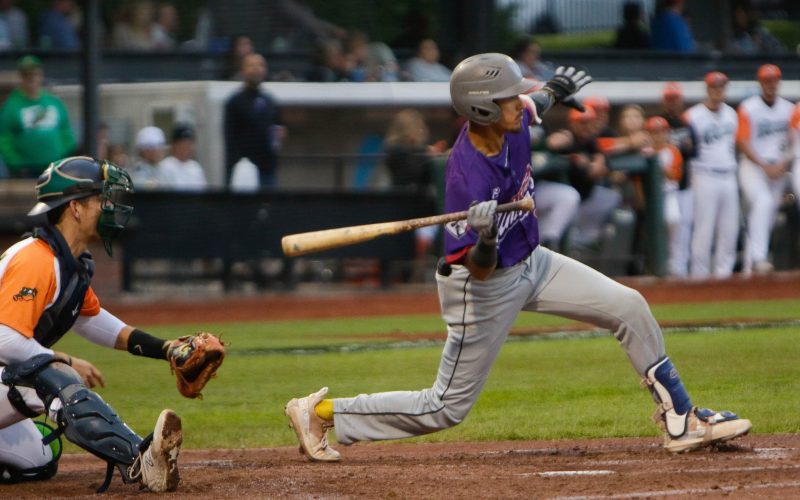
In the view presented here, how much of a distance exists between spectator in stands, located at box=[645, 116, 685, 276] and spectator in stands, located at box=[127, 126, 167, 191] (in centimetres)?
519

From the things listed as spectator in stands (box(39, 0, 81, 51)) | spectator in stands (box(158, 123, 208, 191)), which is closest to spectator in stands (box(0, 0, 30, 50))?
spectator in stands (box(39, 0, 81, 51))

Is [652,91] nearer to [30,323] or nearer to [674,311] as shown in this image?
[674,311]

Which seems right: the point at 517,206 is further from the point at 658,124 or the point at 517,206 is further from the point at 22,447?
the point at 658,124

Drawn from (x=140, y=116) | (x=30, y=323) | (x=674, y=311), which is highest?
(x=30, y=323)

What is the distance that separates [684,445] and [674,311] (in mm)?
6388

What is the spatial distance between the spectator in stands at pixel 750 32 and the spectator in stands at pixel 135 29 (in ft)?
27.7

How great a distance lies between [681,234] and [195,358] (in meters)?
10.0

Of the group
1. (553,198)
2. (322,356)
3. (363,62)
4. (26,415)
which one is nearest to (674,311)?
(553,198)

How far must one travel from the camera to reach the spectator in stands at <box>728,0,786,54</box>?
19.5m

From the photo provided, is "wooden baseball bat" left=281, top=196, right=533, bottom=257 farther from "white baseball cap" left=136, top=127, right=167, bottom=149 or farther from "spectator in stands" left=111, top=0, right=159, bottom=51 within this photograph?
"spectator in stands" left=111, top=0, right=159, bottom=51

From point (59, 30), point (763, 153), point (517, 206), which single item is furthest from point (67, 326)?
point (763, 153)

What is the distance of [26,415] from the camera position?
520 cm

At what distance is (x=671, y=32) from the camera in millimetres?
18297

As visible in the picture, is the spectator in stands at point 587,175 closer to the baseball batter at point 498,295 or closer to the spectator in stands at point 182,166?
the spectator in stands at point 182,166
